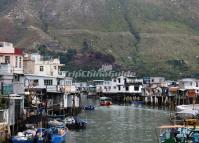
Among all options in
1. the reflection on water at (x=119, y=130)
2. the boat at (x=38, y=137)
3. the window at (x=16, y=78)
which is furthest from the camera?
the window at (x=16, y=78)

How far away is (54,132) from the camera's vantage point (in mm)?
72125

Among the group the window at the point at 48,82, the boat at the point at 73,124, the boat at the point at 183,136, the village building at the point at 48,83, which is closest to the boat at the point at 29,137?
the boat at the point at 183,136

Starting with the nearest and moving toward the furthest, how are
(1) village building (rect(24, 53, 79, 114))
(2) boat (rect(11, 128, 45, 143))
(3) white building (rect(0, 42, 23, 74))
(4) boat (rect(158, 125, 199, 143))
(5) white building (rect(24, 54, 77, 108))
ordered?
(4) boat (rect(158, 125, 199, 143)), (2) boat (rect(11, 128, 45, 143)), (3) white building (rect(0, 42, 23, 74)), (1) village building (rect(24, 53, 79, 114)), (5) white building (rect(24, 54, 77, 108))

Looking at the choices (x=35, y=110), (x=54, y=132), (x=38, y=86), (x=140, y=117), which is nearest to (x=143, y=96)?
(x=140, y=117)

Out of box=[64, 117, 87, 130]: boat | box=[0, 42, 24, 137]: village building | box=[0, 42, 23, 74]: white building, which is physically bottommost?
box=[64, 117, 87, 130]: boat

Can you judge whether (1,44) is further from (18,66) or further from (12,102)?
(12,102)

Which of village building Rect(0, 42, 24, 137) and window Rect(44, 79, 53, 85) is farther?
window Rect(44, 79, 53, 85)

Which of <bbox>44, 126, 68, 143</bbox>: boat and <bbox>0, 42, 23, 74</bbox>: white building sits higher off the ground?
<bbox>0, 42, 23, 74</bbox>: white building

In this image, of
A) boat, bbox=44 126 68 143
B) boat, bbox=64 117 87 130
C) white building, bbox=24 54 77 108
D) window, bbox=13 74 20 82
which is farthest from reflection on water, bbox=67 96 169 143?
window, bbox=13 74 20 82

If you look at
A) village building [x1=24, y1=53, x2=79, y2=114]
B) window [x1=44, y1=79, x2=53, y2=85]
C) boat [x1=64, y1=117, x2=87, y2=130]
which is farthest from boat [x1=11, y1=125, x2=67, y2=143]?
window [x1=44, y1=79, x2=53, y2=85]

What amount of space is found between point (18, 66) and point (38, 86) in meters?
18.9

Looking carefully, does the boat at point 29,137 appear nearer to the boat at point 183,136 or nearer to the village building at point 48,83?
the boat at point 183,136

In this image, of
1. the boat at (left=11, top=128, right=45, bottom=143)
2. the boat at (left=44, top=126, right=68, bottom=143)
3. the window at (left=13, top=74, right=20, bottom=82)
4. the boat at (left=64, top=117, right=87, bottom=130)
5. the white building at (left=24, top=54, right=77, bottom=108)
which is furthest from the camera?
the white building at (left=24, top=54, right=77, bottom=108)

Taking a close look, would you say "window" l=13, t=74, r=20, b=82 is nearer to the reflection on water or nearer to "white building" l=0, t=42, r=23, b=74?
"white building" l=0, t=42, r=23, b=74
